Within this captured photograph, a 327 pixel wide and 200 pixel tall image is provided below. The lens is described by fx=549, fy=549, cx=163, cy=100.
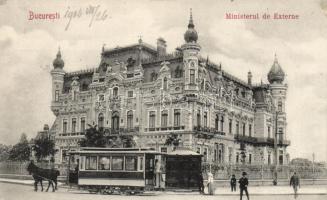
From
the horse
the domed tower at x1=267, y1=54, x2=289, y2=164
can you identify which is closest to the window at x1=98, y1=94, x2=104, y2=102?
→ the domed tower at x1=267, y1=54, x2=289, y2=164

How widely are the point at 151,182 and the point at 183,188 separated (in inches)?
65.9

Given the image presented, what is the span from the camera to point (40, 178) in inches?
874

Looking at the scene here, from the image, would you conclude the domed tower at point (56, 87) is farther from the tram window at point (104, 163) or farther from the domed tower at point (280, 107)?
the tram window at point (104, 163)

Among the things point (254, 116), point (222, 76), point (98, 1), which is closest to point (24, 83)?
point (98, 1)

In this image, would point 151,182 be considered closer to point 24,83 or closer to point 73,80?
point 24,83

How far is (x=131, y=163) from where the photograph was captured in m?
21.2

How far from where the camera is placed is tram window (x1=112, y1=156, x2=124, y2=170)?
21.2 metres

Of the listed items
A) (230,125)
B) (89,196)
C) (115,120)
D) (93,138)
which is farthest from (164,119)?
(89,196)

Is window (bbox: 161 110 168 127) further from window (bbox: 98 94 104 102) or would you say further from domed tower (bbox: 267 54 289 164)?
domed tower (bbox: 267 54 289 164)

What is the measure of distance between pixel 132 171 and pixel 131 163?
0.33m

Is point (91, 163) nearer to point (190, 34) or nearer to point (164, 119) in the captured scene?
point (190, 34)

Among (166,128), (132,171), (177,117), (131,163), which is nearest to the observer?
(132,171)

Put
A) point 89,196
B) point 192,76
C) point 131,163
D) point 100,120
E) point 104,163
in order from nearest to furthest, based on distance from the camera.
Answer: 1. point 89,196
2. point 131,163
3. point 104,163
4. point 192,76
5. point 100,120

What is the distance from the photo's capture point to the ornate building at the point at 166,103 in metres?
31.8
